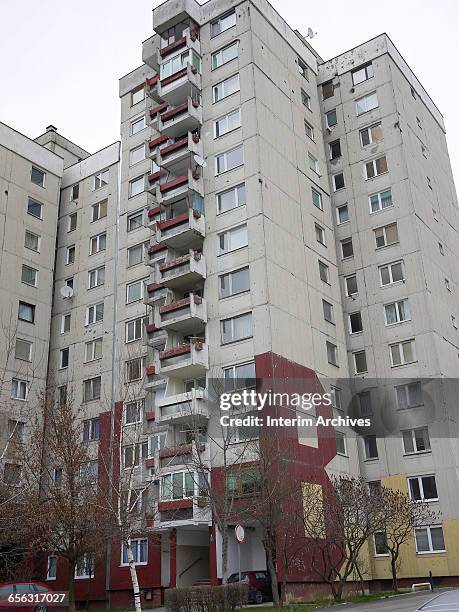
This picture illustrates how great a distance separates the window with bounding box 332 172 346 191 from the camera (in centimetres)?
4875

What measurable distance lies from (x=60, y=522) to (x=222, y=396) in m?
10.7

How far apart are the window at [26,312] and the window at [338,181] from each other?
76.1 feet

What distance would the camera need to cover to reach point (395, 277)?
143 ft

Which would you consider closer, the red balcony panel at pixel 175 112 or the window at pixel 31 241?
the red balcony panel at pixel 175 112

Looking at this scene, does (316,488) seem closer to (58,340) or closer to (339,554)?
(339,554)

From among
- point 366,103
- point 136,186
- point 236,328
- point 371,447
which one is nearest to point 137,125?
point 136,186

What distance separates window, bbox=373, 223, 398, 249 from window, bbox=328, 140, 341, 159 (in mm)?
7653

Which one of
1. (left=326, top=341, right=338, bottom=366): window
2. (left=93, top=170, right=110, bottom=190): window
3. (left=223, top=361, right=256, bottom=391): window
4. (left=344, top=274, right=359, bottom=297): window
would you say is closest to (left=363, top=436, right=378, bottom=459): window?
(left=326, top=341, right=338, bottom=366): window

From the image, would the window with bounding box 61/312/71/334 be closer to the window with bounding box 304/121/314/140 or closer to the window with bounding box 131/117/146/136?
the window with bounding box 131/117/146/136

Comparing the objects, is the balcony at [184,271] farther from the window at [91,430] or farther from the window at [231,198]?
the window at [91,430]

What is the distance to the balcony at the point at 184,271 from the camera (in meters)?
40.3

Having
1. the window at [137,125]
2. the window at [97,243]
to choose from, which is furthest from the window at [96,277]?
the window at [137,125]

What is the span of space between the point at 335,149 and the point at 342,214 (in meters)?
5.55

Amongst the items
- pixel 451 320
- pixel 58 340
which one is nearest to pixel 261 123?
pixel 451 320
